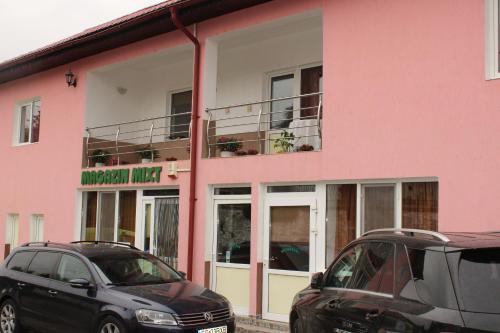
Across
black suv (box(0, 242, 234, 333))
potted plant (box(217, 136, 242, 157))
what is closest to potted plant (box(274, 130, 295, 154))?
potted plant (box(217, 136, 242, 157))

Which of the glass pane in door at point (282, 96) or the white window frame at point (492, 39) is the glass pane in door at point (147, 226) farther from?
the white window frame at point (492, 39)

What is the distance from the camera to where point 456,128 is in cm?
777

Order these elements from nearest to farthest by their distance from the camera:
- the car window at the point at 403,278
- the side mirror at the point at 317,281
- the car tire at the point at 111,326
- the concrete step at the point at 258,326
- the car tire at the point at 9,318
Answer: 1. the car window at the point at 403,278
2. the side mirror at the point at 317,281
3. the car tire at the point at 111,326
4. the car tire at the point at 9,318
5. the concrete step at the point at 258,326

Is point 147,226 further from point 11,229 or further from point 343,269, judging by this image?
point 343,269

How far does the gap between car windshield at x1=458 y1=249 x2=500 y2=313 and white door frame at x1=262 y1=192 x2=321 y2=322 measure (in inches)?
208

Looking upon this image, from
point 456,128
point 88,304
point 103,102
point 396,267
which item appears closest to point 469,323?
point 396,267

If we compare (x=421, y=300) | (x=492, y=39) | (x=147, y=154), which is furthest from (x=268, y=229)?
(x=421, y=300)

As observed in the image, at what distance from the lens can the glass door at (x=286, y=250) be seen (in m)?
9.62

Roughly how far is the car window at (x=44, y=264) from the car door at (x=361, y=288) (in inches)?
187

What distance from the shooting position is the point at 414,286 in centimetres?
448

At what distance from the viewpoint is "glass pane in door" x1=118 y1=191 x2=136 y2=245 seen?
13.2 m

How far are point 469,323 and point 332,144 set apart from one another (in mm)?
5460

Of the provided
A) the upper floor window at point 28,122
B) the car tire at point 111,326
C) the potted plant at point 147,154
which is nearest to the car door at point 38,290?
the car tire at point 111,326

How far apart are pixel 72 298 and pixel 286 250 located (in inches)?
152
